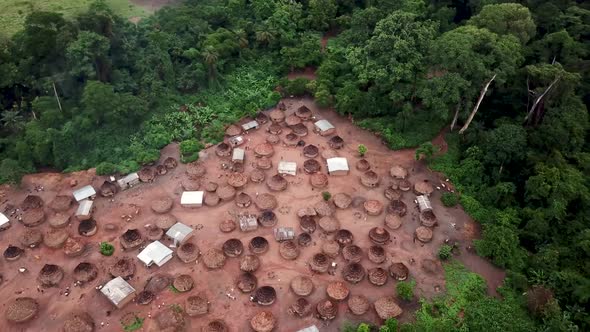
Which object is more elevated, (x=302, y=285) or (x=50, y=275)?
(x=302, y=285)

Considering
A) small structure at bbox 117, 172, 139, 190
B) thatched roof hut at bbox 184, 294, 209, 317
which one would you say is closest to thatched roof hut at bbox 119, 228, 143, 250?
small structure at bbox 117, 172, 139, 190

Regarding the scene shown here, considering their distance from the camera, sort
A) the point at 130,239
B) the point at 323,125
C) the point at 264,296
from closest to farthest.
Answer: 1. the point at 264,296
2. the point at 130,239
3. the point at 323,125

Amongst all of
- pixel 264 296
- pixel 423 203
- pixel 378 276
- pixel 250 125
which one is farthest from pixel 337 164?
pixel 264 296

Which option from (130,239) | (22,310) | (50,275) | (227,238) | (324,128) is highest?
(324,128)

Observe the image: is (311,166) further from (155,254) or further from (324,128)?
(155,254)

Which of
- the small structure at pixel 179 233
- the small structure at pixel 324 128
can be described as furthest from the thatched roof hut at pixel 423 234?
the small structure at pixel 179 233

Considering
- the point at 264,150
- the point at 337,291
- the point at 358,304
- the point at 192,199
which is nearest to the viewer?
the point at 358,304

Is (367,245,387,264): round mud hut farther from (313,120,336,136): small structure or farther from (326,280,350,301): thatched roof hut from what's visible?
(313,120,336,136): small structure
